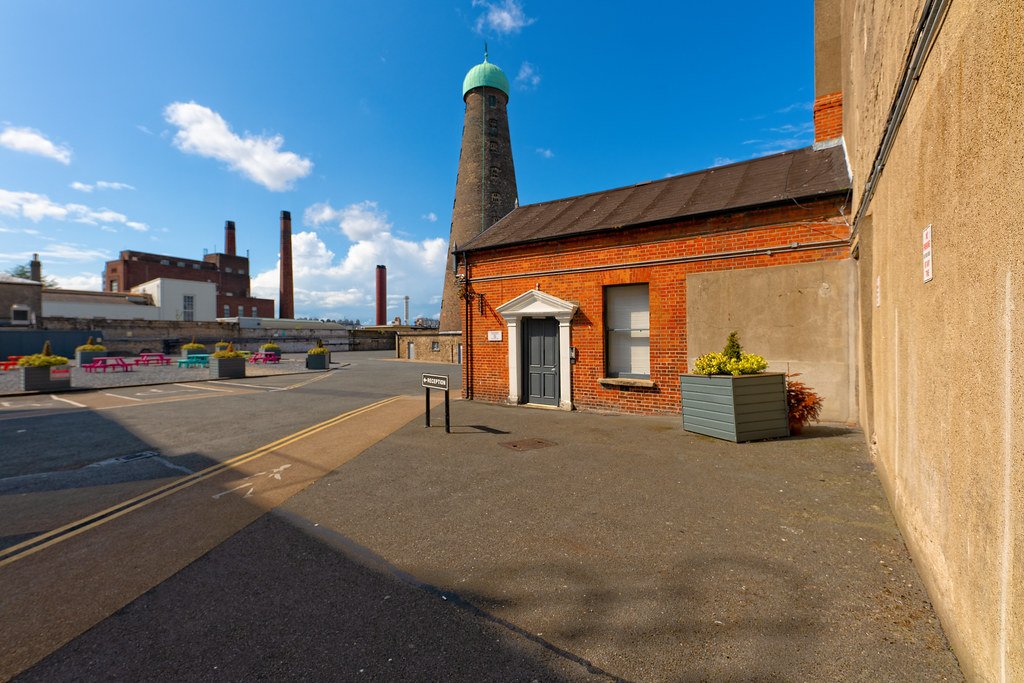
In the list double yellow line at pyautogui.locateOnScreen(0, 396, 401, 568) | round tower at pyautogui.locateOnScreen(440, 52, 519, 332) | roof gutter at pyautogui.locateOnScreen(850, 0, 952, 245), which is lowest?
double yellow line at pyautogui.locateOnScreen(0, 396, 401, 568)

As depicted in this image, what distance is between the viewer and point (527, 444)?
7109 millimetres

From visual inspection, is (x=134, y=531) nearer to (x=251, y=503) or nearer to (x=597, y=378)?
(x=251, y=503)

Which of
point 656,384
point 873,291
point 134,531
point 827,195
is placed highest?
point 827,195

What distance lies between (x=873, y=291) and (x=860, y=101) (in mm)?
3061

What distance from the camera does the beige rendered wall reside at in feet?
5.41

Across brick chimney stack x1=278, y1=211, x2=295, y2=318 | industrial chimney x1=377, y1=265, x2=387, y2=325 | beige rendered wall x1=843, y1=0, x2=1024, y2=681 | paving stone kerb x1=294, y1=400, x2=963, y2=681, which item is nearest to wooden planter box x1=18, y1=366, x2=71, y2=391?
paving stone kerb x1=294, y1=400, x2=963, y2=681

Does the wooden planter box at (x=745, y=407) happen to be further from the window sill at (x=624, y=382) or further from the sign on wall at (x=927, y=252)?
the sign on wall at (x=927, y=252)

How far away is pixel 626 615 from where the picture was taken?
2682mm

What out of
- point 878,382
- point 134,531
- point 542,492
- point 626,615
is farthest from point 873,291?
point 134,531

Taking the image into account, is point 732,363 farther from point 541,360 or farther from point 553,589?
point 553,589

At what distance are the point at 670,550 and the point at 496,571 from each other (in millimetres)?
1471

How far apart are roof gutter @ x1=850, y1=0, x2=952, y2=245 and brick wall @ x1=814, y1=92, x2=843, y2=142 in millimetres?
6807

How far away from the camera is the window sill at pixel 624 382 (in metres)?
9.33

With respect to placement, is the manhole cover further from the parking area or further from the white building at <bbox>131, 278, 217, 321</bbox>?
the white building at <bbox>131, 278, 217, 321</bbox>
